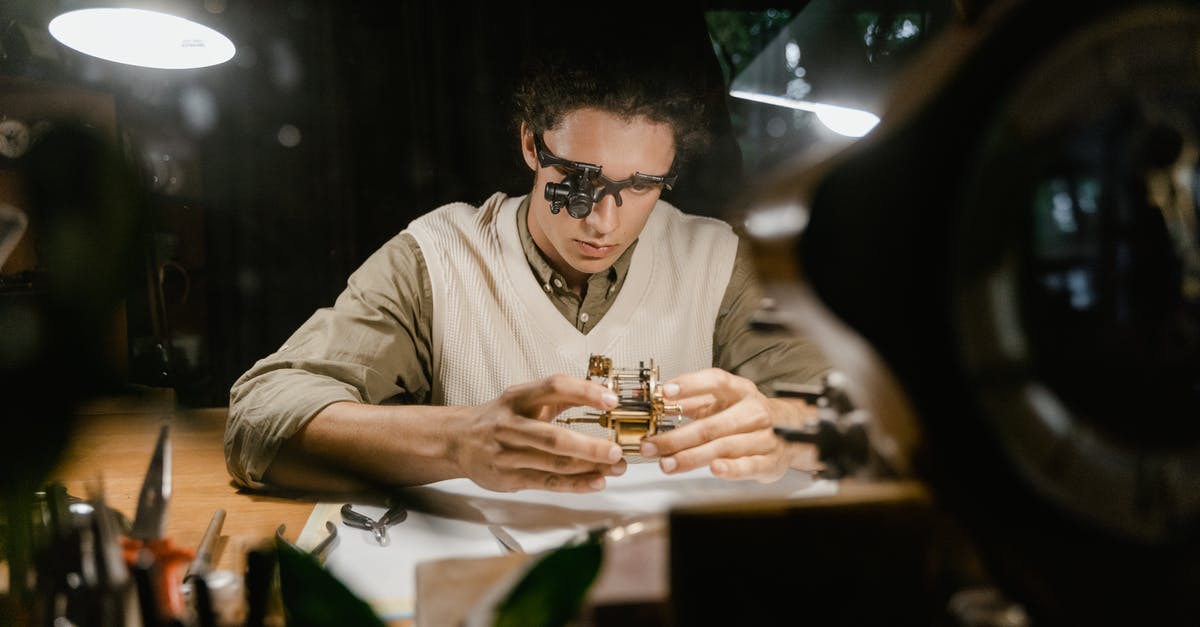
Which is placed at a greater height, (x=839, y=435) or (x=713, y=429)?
(x=839, y=435)

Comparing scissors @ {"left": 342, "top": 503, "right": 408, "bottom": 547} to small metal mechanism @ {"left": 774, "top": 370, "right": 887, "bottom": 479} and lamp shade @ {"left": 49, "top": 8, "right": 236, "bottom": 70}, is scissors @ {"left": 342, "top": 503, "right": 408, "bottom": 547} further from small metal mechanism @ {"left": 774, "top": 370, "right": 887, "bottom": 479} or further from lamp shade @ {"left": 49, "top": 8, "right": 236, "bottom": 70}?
lamp shade @ {"left": 49, "top": 8, "right": 236, "bottom": 70}

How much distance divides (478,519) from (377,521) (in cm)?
14

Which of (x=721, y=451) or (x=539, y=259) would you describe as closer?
(x=721, y=451)

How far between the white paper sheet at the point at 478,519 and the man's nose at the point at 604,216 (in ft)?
1.69

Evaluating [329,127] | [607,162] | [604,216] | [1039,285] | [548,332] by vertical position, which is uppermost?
[329,127]

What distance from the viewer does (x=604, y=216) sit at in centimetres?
126

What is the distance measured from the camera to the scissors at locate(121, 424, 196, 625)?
1.06 ft

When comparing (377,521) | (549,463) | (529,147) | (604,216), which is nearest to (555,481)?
(549,463)

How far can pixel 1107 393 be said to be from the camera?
0.32 m

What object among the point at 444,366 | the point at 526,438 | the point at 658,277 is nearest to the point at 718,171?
the point at 658,277

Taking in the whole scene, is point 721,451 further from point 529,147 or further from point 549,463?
point 529,147

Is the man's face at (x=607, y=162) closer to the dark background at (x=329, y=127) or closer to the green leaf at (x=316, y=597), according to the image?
the dark background at (x=329, y=127)

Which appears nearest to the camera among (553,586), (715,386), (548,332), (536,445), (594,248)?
(553,586)

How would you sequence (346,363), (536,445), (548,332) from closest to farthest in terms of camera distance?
(536,445)
(346,363)
(548,332)
